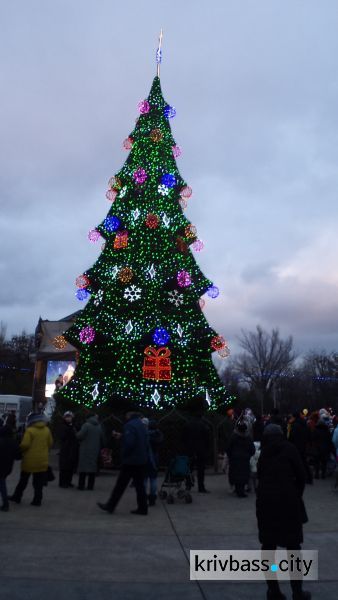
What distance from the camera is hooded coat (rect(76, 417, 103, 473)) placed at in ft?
36.8

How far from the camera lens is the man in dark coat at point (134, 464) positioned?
8375mm

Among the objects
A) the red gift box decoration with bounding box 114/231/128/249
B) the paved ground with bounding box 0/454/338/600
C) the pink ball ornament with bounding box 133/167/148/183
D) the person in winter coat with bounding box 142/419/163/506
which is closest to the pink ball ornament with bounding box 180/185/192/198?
the pink ball ornament with bounding box 133/167/148/183

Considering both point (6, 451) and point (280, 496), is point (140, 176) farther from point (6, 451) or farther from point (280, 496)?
point (280, 496)

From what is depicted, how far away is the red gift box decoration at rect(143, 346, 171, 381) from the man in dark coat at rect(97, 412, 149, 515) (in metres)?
7.38

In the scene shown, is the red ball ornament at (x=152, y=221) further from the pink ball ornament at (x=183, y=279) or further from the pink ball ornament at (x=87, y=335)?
the pink ball ornament at (x=87, y=335)

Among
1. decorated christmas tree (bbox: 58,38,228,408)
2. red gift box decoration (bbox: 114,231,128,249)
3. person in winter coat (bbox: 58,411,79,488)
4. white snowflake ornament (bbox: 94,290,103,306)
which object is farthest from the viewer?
red gift box decoration (bbox: 114,231,128,249)

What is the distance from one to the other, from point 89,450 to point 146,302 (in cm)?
651

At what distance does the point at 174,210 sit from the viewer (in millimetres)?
18781

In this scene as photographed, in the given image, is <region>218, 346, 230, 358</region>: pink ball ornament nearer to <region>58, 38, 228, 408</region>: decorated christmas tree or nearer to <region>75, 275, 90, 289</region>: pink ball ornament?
<region>58, 38, 228, 408</region>: decorated christmas tree

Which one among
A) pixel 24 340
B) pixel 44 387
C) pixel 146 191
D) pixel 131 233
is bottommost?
pixel 44 387

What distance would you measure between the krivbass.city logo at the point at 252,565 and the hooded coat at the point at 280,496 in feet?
0.45

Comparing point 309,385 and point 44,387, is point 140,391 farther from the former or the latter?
point 309,385

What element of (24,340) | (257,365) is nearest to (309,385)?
(257,365)

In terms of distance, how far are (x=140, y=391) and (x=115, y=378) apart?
3.50 feet
